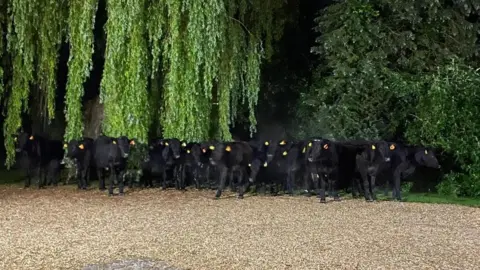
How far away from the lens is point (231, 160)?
12.7m

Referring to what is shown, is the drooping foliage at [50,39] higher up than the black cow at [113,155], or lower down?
higher up

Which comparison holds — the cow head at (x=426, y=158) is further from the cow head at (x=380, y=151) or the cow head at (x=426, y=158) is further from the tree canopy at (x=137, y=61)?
the tree canopy at (x=137, y=61)

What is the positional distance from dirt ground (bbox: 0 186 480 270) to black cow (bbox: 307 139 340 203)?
17.5 inches

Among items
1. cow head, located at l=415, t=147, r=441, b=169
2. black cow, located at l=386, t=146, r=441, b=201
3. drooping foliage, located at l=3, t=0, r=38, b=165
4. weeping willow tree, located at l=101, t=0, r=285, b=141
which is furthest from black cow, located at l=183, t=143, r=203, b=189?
cow head, located at l=415, t=147, r=441, b=169

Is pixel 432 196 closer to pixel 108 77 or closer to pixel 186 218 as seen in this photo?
pixel 186 218

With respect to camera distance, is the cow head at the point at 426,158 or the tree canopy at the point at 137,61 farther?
the cow head at the point at 426,158

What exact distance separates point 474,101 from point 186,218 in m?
6.99

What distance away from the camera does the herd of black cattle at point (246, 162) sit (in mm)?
12414

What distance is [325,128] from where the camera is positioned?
1472 centimetres

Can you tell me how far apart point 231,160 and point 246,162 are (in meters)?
0.36

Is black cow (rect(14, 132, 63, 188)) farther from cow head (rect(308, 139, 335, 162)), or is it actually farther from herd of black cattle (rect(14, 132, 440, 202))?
cow head (rect(308, 139, 335, 162))

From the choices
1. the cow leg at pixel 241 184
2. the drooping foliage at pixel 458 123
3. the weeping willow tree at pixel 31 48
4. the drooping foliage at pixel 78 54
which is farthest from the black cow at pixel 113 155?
the drooping foliage at pixel 458 123

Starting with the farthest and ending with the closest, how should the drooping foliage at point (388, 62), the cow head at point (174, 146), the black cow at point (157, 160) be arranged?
the drooping foliage at point (388, 62) → the black cow at point (157, 160) → the cow head at point (174, 146)

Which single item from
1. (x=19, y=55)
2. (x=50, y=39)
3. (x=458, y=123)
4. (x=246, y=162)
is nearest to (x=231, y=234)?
(x=246, y=162)
